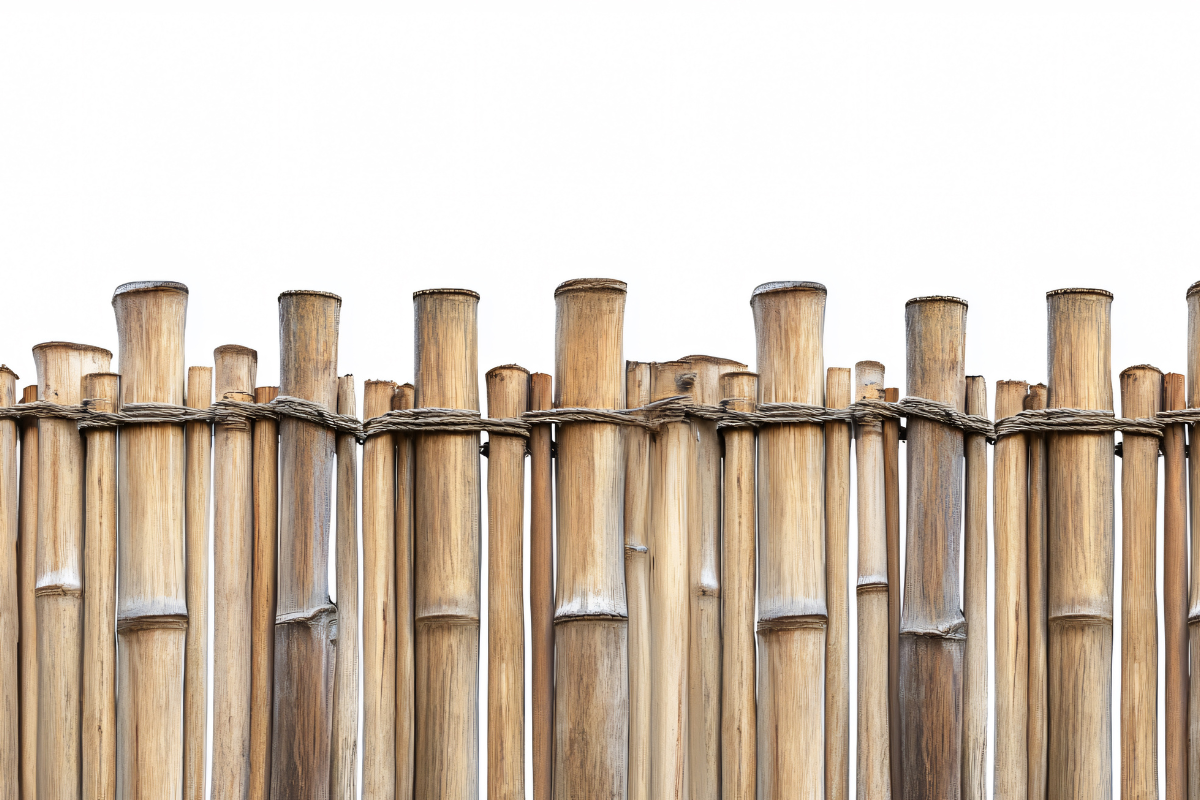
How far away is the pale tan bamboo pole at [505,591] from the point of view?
3.56m

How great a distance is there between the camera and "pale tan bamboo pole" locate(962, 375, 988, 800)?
11.8ft

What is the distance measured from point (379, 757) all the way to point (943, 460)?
176cm

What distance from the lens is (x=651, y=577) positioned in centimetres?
363

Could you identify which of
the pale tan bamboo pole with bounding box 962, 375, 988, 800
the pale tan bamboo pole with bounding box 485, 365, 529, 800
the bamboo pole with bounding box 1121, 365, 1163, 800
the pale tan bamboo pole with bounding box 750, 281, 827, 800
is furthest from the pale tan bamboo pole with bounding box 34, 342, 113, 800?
the bamboo pole with bounding box 1121, 365, 1163, 800

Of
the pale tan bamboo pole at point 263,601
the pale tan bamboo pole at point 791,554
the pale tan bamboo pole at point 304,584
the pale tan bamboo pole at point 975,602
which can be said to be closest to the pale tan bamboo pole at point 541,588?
the pale tan bamboo pole at point 791,554

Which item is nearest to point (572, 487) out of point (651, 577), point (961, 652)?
point (651, 577)

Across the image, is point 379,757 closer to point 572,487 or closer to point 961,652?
point 572,487

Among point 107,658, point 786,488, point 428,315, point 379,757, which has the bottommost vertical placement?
point 379,757

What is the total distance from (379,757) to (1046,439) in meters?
2.07

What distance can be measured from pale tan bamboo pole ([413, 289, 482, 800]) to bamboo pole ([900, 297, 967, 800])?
47.2 inches

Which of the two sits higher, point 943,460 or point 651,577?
point 943,460

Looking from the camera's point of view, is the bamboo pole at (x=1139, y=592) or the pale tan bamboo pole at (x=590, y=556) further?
the bamboo pole at (x=1139, y=592)

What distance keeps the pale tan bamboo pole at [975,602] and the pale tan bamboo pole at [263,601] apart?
1.93 m

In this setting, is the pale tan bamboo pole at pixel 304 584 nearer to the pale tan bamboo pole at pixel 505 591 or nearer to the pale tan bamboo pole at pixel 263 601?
the pale tan bamboo pole at pixel 263 601
